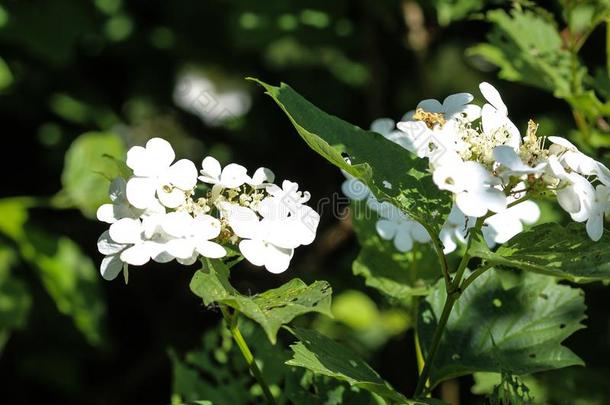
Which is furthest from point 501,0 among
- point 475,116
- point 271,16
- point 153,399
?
point 153,399

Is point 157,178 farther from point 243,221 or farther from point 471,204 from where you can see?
point 471,204

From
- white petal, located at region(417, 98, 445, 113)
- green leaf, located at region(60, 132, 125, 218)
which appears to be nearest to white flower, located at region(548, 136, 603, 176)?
white petal, located at region(417, 98, 445, 113)

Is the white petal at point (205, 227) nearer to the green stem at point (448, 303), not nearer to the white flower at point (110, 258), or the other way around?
the white flower at point (110, 258)

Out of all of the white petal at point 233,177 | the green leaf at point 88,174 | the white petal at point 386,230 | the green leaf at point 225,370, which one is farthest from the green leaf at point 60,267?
the white petal at point 233,177

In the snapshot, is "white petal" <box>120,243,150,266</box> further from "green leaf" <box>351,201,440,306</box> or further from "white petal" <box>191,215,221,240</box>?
"green leaf" <box>351,201,440,306</box>

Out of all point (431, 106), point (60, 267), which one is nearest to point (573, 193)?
point (431, 106)

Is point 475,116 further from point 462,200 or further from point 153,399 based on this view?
point 153,399
